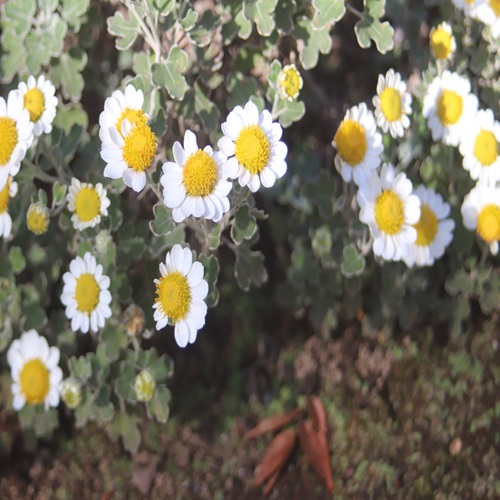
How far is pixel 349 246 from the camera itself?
1.61m

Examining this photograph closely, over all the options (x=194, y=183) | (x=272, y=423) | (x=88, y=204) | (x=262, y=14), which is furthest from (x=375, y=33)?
(x=272, y=423)

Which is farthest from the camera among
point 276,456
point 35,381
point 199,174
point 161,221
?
point 276,456

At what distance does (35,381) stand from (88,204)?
419mm

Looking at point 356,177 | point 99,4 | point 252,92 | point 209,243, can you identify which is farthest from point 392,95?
point 99,4

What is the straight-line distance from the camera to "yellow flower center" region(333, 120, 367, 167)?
1.50 metres

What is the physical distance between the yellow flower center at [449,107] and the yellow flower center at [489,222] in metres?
0.21

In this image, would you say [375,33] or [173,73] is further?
[375,33]

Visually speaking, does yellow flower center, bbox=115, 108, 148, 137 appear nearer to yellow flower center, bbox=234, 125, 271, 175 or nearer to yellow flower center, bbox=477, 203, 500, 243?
yellow flower center, bbox=234, 125, 271, 175

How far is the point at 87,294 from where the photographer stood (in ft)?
4.85

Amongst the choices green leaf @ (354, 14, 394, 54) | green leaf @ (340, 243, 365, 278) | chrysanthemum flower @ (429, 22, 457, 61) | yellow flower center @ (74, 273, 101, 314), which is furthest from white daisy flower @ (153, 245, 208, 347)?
chrysanthemum flower @ (429, 22, 457, 61)

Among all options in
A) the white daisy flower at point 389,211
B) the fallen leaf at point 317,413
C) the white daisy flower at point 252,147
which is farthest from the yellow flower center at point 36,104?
the fallen leaf at point 317,413

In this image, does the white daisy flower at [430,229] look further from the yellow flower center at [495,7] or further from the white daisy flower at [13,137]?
the white daisy flower at [13,137]

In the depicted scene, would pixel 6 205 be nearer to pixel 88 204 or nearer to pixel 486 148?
pixel 88 204

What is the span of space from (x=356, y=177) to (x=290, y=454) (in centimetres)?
67
